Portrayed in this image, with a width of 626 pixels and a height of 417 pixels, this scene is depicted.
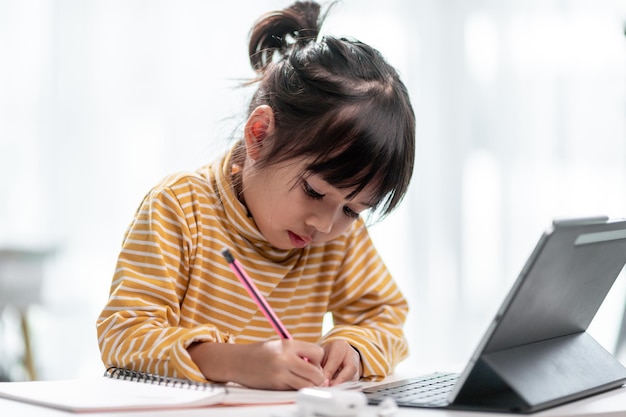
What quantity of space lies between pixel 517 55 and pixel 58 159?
1595 mm

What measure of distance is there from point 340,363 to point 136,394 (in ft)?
0.87

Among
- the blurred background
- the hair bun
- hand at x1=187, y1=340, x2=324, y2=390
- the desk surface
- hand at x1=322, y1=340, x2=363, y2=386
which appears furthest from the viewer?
the blurred background

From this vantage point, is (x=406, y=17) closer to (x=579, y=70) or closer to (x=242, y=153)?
(x=579, y=70)

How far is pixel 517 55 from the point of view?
120 inches

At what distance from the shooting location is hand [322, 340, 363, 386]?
942 mm

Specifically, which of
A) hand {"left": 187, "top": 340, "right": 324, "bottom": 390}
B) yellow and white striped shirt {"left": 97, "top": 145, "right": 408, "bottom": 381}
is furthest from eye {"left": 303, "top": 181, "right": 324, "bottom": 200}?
hand {"left": 187, "top": 340, "right": 324, "bottom": 390}

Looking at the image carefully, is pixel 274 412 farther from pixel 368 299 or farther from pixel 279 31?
pixel 279 31

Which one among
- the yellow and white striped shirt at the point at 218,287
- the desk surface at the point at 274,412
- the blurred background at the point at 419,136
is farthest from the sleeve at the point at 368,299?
the blurred background at the point at 419,136

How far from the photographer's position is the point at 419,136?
3.04 metres

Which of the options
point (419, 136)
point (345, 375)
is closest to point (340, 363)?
point (345, 375)

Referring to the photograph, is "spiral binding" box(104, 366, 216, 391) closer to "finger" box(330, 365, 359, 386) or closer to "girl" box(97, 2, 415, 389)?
"girl" box(97, 2, 415, 389)

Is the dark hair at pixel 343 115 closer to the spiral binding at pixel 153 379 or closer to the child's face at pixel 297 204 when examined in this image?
the child's face at pixel 297 204

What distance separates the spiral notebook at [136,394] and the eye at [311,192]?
268 mm

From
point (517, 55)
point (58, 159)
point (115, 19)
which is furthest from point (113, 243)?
point (517, 55)
